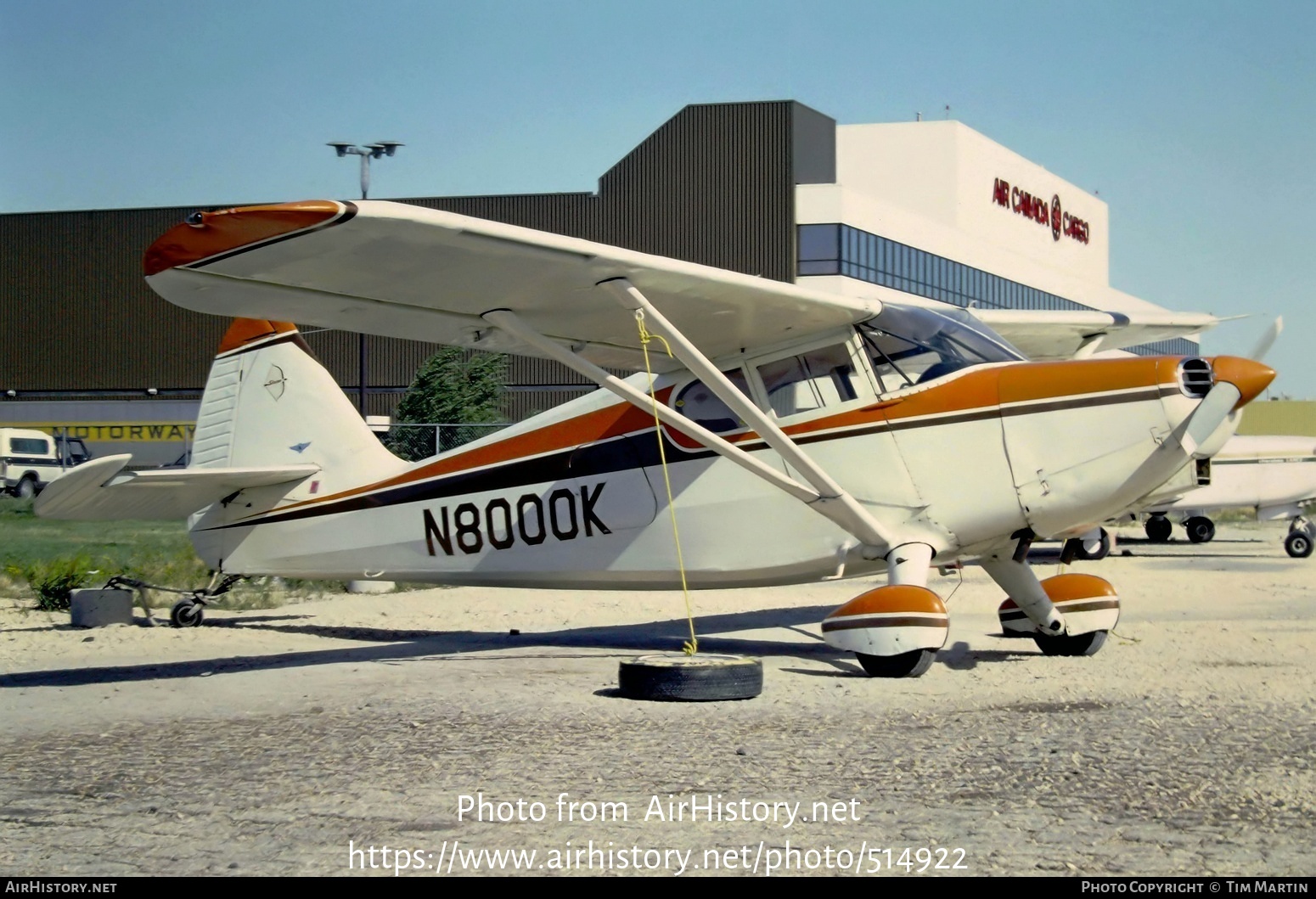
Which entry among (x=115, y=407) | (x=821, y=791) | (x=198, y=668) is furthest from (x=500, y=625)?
(x=115, y=407)

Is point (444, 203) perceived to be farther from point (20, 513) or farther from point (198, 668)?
point (198, 668)

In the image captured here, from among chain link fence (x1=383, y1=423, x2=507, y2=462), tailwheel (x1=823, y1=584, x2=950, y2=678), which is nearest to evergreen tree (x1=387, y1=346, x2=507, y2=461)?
chain link fence (x1=383, y1=423, x2=507, y2=462)

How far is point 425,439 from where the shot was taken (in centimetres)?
2778

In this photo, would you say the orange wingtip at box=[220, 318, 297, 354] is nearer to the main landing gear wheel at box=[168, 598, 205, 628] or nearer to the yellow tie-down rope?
the main landing gear wheel at box=[168, 598, 205, 628]

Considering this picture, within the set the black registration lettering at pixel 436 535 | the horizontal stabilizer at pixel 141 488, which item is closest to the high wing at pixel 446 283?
the black registration lettering at pixel 436 535

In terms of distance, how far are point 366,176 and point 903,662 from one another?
75.2ft

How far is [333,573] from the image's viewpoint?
10945 mm

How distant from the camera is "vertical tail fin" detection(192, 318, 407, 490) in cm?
1119

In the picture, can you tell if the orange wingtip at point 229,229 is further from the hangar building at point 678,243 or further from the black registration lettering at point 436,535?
the hangar building at point 678,243

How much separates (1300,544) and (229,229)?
2170cm

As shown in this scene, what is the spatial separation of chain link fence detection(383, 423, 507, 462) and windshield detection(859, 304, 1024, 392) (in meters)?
17.2

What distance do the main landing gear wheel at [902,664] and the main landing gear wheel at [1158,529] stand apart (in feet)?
71.0

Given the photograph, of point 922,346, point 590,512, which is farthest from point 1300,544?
point 590,512

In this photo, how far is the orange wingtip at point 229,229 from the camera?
654 cm
